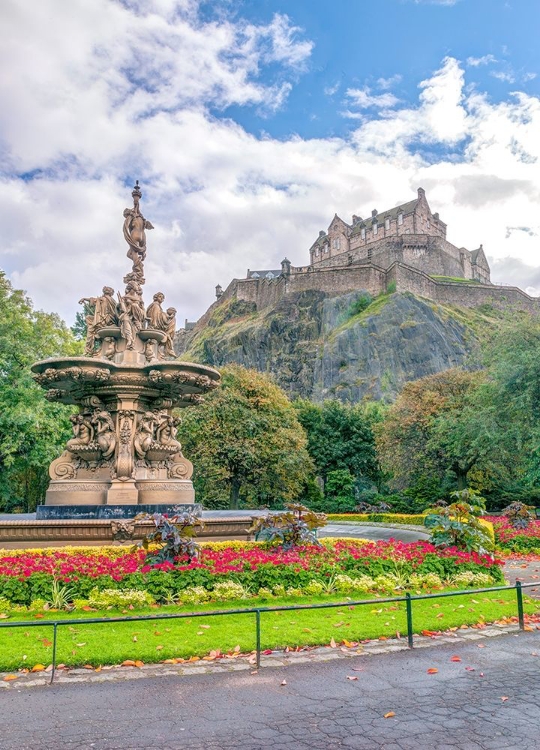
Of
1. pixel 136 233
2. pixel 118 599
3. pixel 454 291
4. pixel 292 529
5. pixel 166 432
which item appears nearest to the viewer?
pixel 118 599

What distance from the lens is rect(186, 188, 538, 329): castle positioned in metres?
86.0

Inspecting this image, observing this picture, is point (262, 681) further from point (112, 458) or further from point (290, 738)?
point (112, 458)

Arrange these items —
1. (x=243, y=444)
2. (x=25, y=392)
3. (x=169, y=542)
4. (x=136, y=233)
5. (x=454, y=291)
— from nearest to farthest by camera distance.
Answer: (x=169, y=542)
(x=136, y=233)
(x=25, y=392)
(x=243, y=444)
(x=454, y=291)

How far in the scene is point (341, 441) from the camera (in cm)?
4134

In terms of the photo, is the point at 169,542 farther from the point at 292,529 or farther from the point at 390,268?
the point at 390,268

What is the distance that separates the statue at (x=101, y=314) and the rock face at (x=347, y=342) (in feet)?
183

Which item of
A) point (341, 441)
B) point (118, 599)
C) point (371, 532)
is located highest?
point (341, 441)

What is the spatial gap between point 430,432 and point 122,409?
Answer: 74.4ft

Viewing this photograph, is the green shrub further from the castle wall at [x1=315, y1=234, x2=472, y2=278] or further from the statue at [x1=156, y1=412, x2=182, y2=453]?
the castle wall at [x1=315, y1=234, x2=472, y2=278]

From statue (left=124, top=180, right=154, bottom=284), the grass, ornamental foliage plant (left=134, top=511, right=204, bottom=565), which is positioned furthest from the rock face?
the grass

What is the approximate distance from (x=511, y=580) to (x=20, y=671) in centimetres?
942

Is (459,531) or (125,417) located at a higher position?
(125,417)

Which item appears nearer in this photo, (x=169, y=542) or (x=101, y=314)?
(x=169, y=542)

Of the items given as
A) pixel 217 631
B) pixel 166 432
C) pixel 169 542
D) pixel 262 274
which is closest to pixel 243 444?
pixel 166 432
